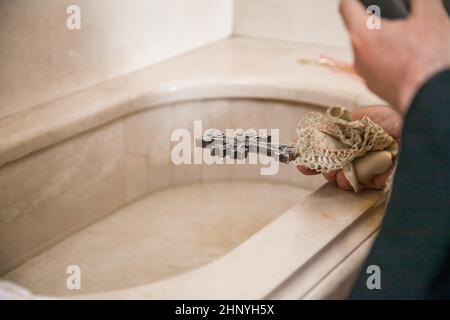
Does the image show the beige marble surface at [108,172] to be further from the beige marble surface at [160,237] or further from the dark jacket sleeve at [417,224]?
the dark jacket sleeve at [417,224]

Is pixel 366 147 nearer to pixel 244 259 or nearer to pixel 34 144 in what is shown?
pixel 244 259

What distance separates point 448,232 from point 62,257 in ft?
2.48

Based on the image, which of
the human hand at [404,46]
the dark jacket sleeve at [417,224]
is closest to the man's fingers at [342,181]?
the dark jacket sleeve at [417,224]

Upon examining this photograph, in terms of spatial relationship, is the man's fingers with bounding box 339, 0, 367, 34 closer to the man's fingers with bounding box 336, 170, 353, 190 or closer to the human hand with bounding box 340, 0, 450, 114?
the human hand with bounding box 340, 0, 450, 114

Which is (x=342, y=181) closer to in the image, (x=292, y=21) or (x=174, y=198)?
(x=174, y=198)

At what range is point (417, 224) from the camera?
2.29 ft

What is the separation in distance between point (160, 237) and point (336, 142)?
1.56ft

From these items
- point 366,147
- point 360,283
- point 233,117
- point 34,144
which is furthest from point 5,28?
point 360,283

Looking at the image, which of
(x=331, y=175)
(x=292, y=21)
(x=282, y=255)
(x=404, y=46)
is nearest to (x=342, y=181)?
(x=331, y=175)

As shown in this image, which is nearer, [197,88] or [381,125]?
[381,125]

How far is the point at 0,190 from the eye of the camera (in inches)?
42.9

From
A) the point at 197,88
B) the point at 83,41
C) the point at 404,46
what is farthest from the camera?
the point at 197,88

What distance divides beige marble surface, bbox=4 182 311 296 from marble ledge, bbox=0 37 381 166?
211 millimetres

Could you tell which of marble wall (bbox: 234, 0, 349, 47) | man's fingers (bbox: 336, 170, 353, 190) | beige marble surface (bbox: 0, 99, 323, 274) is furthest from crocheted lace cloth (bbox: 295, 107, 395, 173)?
marble wall (bbox: 234, 0, 349, 47)
